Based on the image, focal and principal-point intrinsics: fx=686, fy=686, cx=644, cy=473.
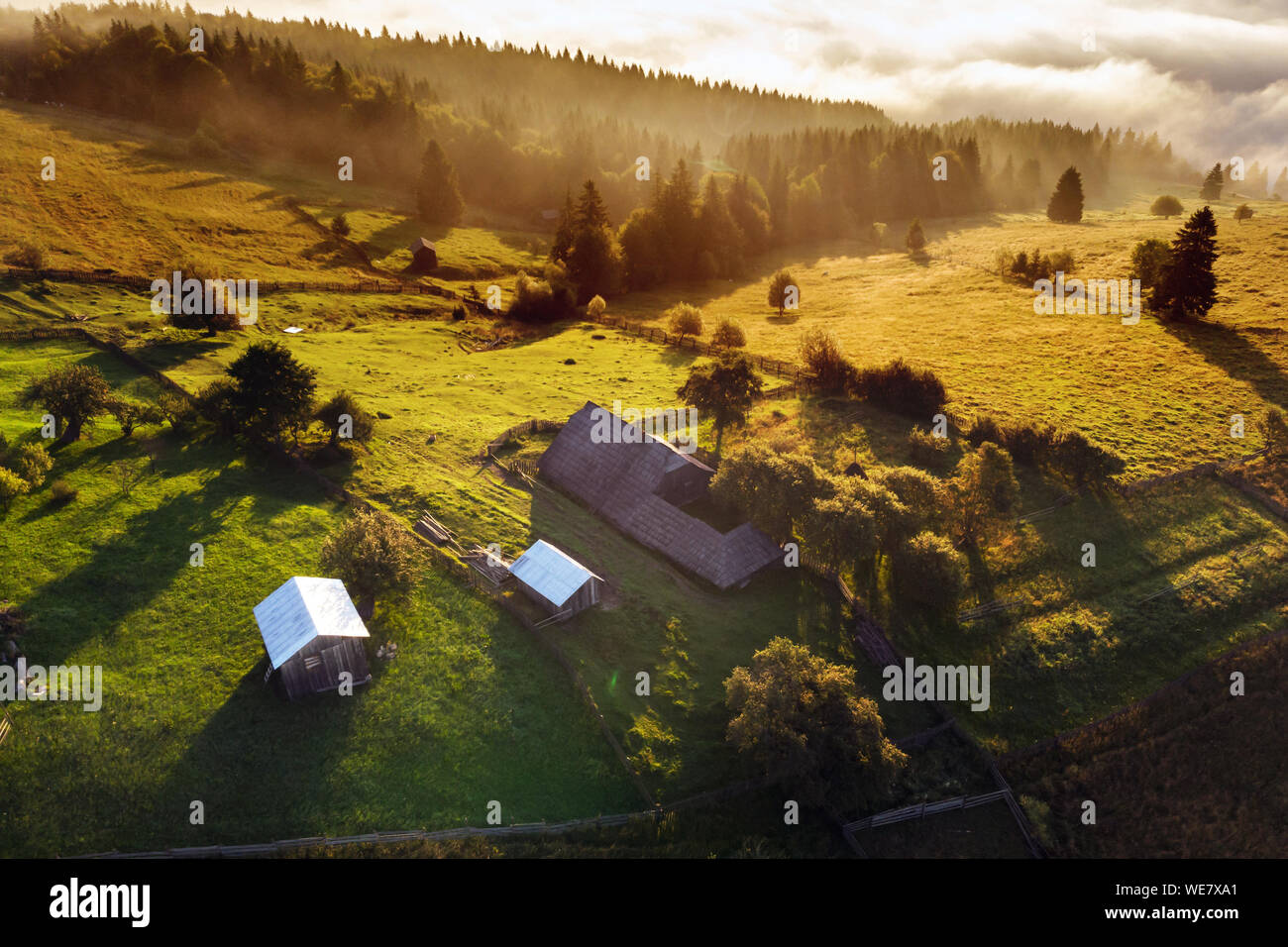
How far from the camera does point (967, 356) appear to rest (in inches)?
2643

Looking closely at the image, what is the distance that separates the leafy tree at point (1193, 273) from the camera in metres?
68.8

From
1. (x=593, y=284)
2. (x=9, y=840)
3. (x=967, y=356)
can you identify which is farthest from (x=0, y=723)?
(x=593, y=284)

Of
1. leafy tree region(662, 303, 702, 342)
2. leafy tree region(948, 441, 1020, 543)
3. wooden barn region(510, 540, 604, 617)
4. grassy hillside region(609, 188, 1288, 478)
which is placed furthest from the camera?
leafy tree region(662, 303, 702, 342)

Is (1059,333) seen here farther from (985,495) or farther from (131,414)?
(131,414)

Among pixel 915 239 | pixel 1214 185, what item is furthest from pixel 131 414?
pixel 1214 185

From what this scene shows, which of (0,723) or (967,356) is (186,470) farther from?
(967,356)

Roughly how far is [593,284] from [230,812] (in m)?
79.3

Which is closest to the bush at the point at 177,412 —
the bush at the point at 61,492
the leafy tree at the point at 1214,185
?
the bush at the point at 61,492

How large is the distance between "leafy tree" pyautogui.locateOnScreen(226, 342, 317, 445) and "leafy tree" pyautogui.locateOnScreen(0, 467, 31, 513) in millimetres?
11236

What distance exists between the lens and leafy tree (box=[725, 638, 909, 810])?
27156mm
